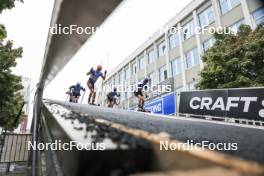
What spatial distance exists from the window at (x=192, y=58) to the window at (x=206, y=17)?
9.64 ft

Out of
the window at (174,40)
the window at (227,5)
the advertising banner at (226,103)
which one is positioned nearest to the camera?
the advertising banner at (226,103)

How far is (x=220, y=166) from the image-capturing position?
0.46 meters

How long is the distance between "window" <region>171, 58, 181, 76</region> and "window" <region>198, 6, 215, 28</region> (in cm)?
497

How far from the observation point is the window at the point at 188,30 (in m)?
26.0

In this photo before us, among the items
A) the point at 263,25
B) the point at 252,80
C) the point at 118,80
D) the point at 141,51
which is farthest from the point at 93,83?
the point at 118,80

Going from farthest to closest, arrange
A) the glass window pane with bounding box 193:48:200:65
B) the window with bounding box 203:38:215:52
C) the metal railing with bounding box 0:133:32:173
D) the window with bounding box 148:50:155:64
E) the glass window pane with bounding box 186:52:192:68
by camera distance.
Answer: the window with bounding box 148:50:155:64
the glass window pane with bounding box 186:52:192:68
the glass window pane with bounding box 193:48:200:65
the window with bounding box 203:38:215:52
the metal railing with bounding box 0:133:32:173

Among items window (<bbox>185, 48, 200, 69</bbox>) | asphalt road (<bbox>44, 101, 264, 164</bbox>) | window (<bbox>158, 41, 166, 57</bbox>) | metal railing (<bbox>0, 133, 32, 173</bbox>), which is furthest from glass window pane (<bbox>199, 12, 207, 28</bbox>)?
asphalt road (<bbox>44, 101, 264, 164</bbox>)

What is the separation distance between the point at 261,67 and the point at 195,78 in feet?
34.9

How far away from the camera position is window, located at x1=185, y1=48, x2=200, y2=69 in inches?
962

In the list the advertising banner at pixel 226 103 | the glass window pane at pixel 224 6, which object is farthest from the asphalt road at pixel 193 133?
the glass window pane at pixel 224 6

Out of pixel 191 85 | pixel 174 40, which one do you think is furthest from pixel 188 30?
pixel 191 85

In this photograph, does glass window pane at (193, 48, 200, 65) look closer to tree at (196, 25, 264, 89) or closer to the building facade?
the building facade

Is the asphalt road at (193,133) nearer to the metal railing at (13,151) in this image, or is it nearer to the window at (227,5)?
the metal railing at (13,151)

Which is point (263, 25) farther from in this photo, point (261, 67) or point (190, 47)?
point (190, 47)
